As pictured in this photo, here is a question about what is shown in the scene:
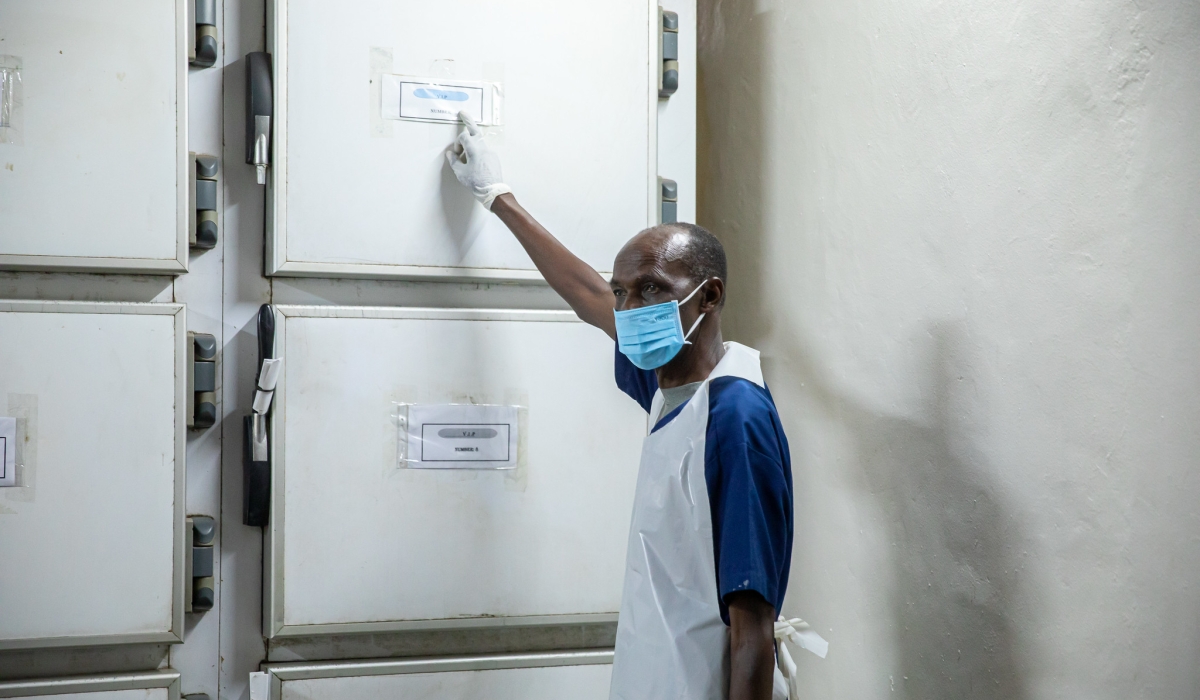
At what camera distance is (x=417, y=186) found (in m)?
1.32

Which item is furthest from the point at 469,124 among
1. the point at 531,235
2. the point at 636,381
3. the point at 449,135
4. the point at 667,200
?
the point at 636,381

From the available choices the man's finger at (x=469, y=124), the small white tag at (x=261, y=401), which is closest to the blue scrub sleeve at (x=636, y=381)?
the man's finger at (x=469, y=124)

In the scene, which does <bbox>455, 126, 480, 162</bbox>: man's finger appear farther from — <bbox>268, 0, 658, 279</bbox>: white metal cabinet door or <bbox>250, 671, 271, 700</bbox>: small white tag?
<bbox>250, 671, 271, 700</bbox>: small white tag

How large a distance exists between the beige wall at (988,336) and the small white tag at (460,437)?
1.67ft

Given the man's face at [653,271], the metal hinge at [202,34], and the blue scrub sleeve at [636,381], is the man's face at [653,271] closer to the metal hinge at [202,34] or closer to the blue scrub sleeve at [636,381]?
the blue scrub sleeve at [636,381]

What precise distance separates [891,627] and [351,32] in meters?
1.14

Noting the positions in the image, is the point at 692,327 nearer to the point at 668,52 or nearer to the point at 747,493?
the point at 747,493

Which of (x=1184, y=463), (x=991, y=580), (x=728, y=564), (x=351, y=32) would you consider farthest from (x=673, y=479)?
(x=351, y=32)

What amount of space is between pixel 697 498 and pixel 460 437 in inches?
17.4

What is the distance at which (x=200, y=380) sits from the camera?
1.27 metres

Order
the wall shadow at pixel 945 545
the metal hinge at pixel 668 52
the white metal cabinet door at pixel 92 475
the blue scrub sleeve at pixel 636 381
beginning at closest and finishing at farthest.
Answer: the wall shadow at pixel 945 545
the white metal cabinet door at pixel 92 475
the blue scrub sleeve at pixel 636 381
the metal hinge at pixel 668 52

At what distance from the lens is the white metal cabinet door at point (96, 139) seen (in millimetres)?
1195

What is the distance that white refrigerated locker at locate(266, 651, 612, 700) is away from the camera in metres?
1.28

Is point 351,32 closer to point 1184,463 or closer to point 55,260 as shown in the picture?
point 55,260
